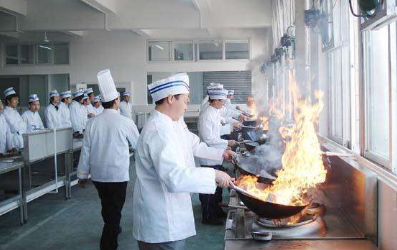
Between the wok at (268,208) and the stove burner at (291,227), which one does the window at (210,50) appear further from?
the wok at (268,208)

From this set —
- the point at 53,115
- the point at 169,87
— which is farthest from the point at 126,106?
the point at 169,87

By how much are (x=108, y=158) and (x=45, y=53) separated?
8765 millimetres

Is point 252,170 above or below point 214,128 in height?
below

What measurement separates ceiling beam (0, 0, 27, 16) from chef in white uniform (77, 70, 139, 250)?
528 centimetres

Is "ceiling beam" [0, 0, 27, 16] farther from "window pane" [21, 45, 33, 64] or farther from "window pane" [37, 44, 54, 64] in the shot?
"window pane" [21, 45, 33, 64]

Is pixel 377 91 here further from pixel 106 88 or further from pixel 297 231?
pixel 106 88

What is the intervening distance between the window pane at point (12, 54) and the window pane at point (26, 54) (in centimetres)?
18

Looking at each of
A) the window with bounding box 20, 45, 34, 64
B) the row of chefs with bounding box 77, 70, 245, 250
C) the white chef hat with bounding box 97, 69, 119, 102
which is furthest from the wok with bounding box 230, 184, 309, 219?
the window with bounding box 20, 45, 34, 64

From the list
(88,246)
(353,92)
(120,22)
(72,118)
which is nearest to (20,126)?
(72,118)

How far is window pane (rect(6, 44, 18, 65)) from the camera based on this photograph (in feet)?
36.8

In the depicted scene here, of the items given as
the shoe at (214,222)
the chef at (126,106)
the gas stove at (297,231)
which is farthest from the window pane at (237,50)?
the gas stove at (297,231)

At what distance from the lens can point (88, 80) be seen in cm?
1111

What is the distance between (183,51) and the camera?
11172 mm

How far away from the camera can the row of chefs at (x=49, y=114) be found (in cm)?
653
